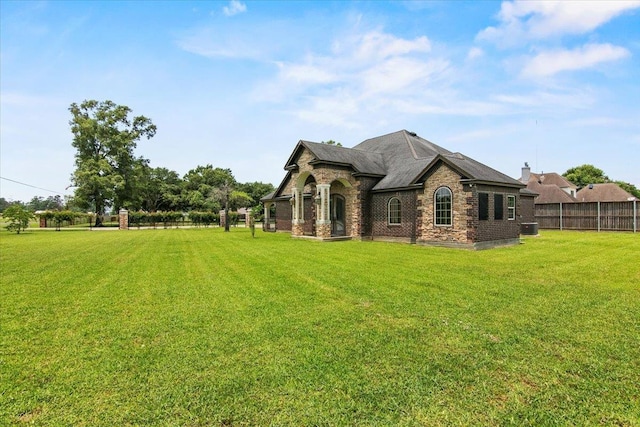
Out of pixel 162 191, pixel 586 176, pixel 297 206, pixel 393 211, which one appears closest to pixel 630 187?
pixel 586 176

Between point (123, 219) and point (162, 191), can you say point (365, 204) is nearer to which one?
point (123, 219)

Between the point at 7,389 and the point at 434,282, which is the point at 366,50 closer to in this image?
the point at 434,282

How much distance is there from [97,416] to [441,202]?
572 inches

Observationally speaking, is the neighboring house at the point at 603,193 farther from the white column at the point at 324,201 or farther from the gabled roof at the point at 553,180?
the white column at the point at 324,201

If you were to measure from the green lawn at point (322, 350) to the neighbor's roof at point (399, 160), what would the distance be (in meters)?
7.74

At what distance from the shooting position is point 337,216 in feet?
65.9

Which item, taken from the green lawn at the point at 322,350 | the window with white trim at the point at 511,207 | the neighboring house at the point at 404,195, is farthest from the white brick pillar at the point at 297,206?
the green lawn at the point at 322,350

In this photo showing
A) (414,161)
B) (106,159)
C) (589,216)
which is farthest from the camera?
(106,159)

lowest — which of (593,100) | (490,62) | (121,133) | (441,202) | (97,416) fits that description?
→ (97,416)

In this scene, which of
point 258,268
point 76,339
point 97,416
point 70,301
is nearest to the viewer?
point 97,416

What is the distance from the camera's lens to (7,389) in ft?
10.4

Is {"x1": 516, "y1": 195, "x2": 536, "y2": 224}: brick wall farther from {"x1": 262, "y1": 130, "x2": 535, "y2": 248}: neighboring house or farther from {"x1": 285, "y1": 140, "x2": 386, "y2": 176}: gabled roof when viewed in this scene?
{"x1": 285, "y1": 140, "x2": 386, "y2": 176}: gabled roof

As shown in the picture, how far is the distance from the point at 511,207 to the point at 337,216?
9004 millimetres

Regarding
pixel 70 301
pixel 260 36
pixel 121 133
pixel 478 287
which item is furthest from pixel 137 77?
pixel 121 133
